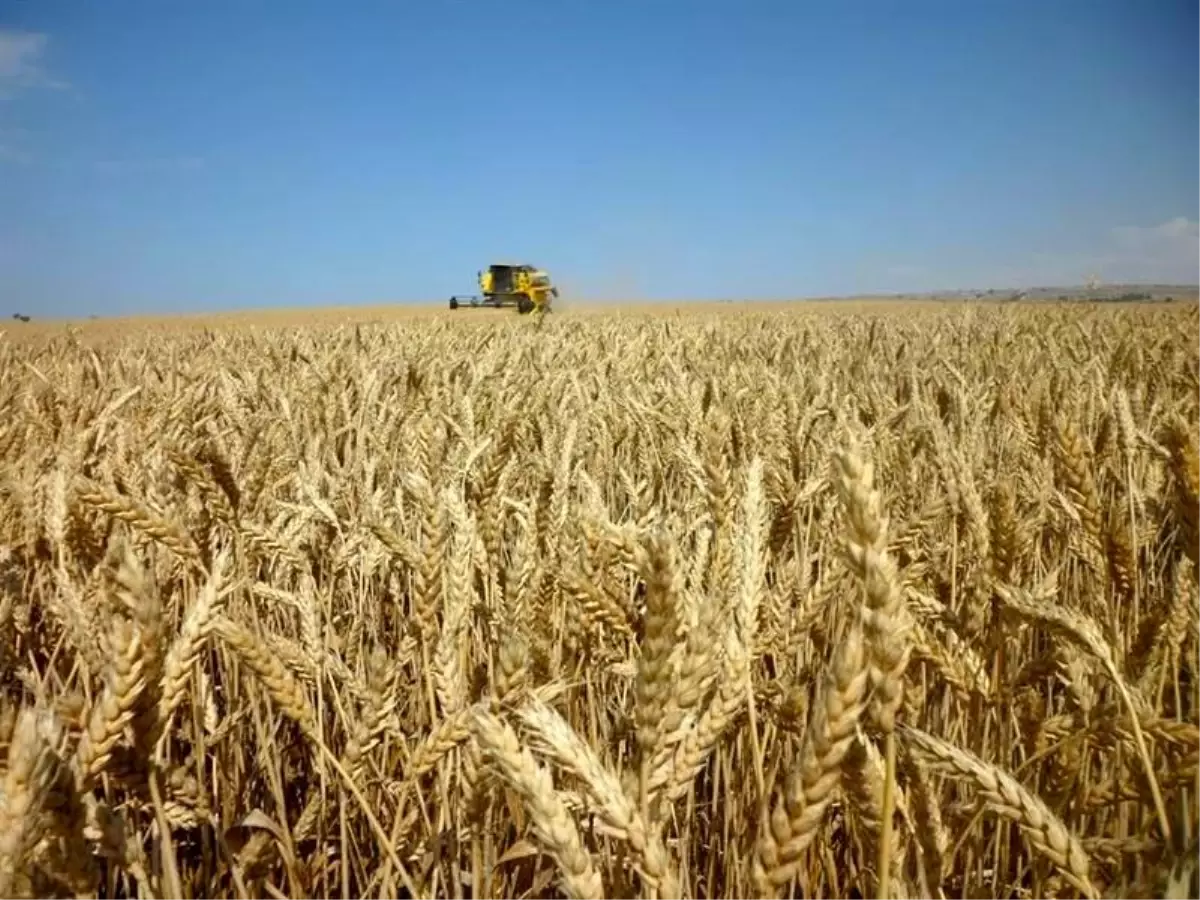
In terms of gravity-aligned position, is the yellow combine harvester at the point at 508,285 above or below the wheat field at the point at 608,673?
above

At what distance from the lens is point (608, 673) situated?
5.65ft

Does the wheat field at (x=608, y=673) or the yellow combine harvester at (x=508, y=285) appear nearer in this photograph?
the wheat field at (x=608, y=673)

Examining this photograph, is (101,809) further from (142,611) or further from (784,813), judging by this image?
(784,813)

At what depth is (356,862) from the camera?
1415 millimetres

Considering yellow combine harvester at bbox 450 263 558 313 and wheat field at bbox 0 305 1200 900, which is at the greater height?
yellow combine harvester at bbox 450 263 558 313

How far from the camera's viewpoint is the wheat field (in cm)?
65

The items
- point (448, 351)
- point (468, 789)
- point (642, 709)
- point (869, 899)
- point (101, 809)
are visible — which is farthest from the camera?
point (448, 351)

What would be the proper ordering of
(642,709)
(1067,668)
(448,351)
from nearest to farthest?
1. (642,709)
2. (1067,668)
3. (448,351)

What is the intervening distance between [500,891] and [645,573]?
881 mm

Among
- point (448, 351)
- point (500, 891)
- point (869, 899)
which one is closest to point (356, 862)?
point (500, 891)

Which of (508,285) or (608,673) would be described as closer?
(608,673)

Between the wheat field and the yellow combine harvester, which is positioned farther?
the yellow combine harvester

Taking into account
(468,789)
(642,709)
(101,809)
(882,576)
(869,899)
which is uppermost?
(882,576)

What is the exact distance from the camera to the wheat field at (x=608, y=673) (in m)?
0.65
